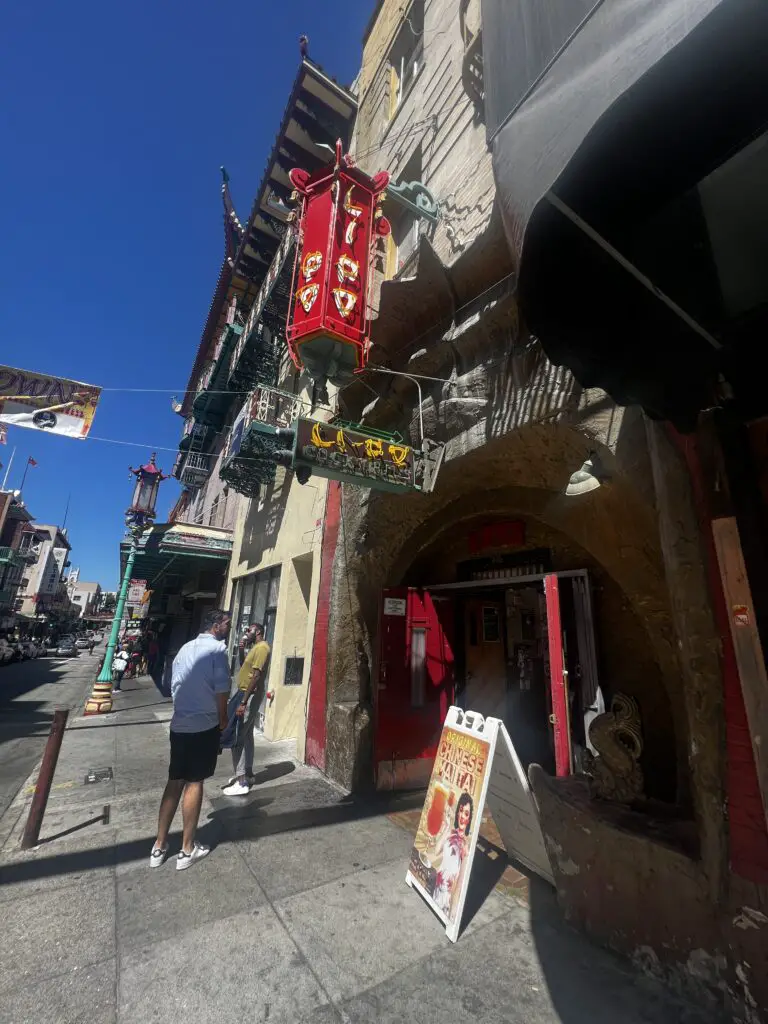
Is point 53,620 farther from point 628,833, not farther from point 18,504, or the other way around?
point 628,833

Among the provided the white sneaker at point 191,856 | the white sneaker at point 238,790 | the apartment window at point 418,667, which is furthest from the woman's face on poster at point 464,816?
the white sneaker at point 238,790

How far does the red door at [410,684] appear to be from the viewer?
562 centimetres

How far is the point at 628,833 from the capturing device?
2.59 metres

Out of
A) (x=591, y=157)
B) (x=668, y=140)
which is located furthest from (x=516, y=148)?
(x=668, y=140)

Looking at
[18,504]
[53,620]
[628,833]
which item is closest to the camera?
[628,833]

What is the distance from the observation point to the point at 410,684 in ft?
19.4

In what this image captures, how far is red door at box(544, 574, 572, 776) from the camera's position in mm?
3893

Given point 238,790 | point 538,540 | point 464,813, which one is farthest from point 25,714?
point 538,540

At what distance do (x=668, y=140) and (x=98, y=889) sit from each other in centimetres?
563

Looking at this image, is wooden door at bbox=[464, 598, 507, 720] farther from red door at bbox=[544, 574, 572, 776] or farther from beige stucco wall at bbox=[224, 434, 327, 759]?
beige stucco wall at bbox=[224, 434, 327, 759]

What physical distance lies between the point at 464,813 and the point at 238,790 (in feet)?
11.6

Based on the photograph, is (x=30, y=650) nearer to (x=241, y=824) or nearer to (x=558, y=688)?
(x=241, y=824)

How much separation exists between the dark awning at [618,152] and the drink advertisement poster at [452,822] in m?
2.68

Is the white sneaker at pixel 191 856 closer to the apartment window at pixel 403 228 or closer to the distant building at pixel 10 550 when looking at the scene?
the apartment window at pixel 403 228
